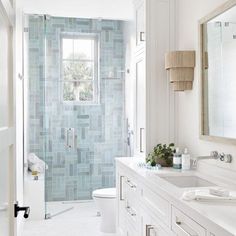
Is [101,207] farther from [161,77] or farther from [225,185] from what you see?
[225,185]

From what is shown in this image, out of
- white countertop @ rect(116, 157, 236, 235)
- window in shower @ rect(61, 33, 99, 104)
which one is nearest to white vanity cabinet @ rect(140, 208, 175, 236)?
white countertop @ rect(116, 157, 236, 235)

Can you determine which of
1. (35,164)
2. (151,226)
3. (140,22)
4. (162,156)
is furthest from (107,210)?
(140,22)

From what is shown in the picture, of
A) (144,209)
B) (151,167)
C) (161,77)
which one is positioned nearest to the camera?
(144,209)

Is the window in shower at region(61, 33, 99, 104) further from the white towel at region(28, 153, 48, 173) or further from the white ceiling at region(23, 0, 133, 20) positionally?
the white towel at region(28, 153, 48, 173)

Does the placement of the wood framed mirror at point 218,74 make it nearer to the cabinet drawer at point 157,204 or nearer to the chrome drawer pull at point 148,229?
the cabinet drawer at point 157,204

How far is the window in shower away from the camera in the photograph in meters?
5.07

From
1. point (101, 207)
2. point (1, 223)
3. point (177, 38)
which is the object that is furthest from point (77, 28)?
point (1, 223)

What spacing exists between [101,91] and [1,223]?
4.03 metres

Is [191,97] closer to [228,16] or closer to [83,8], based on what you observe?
[228,16]

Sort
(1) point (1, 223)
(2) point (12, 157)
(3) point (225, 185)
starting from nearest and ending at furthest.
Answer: (1) point (1, 223) < (2) point (12, 157) < (3) point (225, 185)

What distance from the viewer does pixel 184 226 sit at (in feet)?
5.42

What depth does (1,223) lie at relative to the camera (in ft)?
3.69

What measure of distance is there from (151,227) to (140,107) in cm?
135

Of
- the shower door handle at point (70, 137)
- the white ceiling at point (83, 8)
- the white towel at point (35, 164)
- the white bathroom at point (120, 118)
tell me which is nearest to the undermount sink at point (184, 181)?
the white bathroom at point (120, 118)
